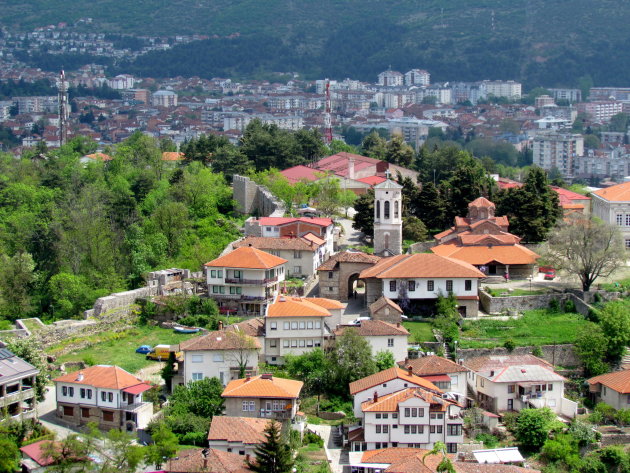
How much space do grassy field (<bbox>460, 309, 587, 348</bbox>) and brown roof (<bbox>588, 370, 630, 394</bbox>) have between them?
2006 millimetres

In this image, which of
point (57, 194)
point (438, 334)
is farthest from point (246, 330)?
point (57, 194)

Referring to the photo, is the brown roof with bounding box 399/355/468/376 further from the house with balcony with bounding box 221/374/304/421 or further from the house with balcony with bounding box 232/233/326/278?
the house with balcony with bounding box 232/233/326/278

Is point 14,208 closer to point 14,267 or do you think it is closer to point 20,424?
point 14,267

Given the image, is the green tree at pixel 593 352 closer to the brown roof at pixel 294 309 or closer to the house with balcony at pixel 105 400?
the brown roof at pixel 294 309

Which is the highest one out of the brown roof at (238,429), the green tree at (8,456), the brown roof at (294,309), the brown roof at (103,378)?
the brown roof at (294,309)

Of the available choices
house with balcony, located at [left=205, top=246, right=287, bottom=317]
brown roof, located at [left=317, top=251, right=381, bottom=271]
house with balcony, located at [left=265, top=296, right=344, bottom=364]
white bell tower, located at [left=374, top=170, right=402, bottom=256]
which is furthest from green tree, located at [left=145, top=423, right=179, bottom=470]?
white bell tower, located at [left=374, top=170, right=402, bottom=256]

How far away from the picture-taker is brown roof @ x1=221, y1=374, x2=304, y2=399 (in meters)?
31.1

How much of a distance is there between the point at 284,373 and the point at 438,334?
5.45 m

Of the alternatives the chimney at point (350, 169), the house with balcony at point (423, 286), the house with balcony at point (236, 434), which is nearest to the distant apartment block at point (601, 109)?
the chimney at point (350, 169)

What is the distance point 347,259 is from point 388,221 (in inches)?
132

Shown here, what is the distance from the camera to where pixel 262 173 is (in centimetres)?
5612

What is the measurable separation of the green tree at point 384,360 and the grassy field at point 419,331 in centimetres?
166

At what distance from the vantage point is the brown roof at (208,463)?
89.8 feet

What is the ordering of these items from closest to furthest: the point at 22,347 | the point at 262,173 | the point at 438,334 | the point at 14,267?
the point at 22,347 < the point at 438,334 < the point at 14,267 < the point at 262,173
